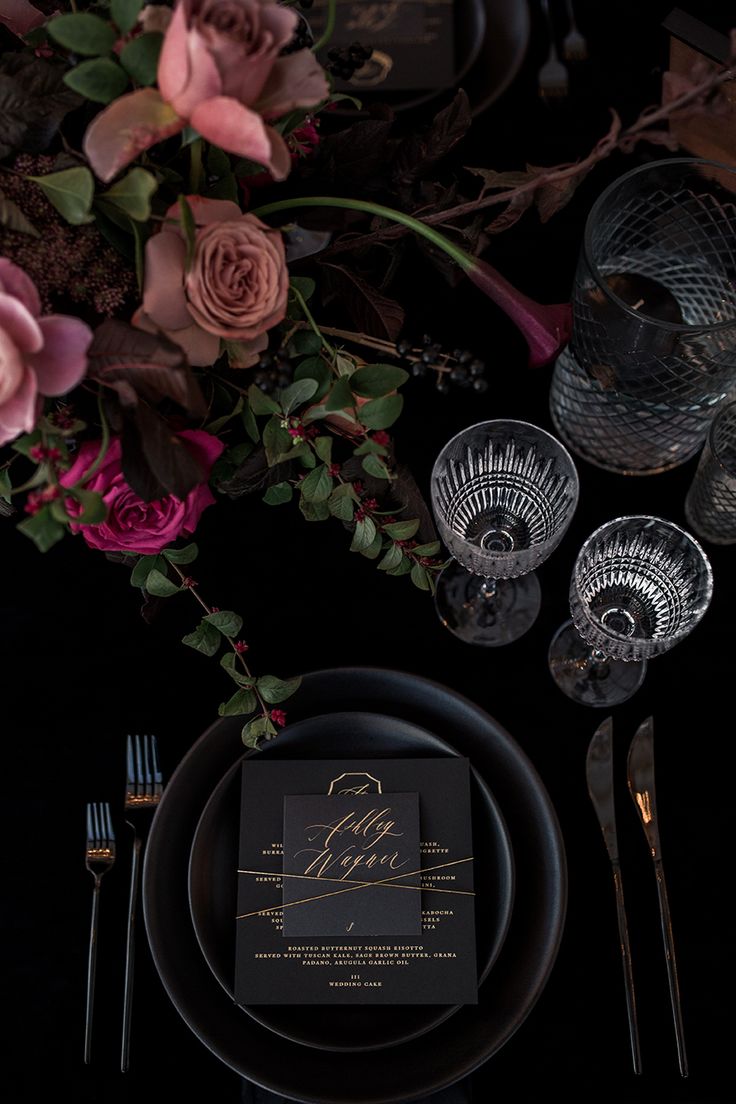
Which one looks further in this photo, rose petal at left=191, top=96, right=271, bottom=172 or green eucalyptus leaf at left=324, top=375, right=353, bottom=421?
green eucalyptus leaf at left=324, top=375, right=353, bottom=421

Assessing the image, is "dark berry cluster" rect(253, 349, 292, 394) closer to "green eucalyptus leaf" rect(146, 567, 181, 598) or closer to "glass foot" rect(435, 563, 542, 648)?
"green eucalyptus leaf" rect(146, 567, 181, 598)

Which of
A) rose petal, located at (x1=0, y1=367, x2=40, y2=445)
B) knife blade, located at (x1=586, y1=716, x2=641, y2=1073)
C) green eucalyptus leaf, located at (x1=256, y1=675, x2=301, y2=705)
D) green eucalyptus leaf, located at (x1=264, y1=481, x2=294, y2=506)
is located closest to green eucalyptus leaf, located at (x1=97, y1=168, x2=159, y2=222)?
rose petal, located at (x1=0, y1=367, x2=40, y2=445)

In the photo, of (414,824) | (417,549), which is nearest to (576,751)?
(414,824)

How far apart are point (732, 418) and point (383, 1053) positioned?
1.99 ft

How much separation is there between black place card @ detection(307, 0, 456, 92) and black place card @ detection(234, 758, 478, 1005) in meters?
0.68

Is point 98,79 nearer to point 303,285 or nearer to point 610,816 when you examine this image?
point 303,285

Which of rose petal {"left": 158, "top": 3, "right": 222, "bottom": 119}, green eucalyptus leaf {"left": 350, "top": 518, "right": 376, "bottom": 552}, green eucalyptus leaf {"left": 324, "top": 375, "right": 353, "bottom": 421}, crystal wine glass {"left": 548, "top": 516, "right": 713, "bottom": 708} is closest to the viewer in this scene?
rose petal {"left": 158, "top": 3, "right": 222, "bottom": 119}

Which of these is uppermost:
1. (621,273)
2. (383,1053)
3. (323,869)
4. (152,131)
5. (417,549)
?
(621,273)

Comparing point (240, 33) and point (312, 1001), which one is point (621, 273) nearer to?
point (240, 33)

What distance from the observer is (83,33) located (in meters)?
0.42

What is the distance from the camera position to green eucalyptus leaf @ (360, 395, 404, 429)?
1.64 ft

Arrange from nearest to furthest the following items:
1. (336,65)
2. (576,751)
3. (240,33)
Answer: (240,33)
(336,65)
(576,751)

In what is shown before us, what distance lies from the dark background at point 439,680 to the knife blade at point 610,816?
0.04ft

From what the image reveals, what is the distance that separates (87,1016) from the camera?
68 cm
